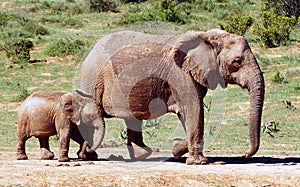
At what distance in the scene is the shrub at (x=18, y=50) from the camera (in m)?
24.1

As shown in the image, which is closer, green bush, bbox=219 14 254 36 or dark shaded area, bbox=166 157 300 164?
dark shaded area, bbox=166 157 300 164

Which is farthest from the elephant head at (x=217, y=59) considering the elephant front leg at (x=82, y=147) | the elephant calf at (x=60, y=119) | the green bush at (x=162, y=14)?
the green bush at (x=162, y=14)

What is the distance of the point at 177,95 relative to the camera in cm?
971

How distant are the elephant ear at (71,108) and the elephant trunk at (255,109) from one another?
2653 millimetres

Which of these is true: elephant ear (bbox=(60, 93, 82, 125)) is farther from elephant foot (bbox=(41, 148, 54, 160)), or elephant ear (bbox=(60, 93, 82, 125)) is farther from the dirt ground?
elephant foot (bbox=(41, 148, 54, 160))

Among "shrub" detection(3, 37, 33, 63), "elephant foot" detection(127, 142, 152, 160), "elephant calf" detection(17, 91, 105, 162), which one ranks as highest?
"shrub" detection(3, 37, 33, 63)

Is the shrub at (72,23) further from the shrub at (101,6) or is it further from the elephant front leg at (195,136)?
the elephant front leg at (195,136)

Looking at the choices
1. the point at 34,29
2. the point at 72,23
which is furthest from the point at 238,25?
the point at 34,29

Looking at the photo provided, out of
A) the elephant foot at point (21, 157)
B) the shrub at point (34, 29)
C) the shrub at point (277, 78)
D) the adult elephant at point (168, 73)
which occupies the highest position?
the shrub at point (34, 29)

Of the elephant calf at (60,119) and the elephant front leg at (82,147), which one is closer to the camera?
the elephant calf at (60,119)

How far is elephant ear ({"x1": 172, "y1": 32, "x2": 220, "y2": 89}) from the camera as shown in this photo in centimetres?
966

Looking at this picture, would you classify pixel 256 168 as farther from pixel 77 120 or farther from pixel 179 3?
pixel 179 3

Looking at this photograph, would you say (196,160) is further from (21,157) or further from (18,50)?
(18,50)

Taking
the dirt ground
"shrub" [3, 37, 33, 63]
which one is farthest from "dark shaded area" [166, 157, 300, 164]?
"shrub" [3, 37, 33, 63]
